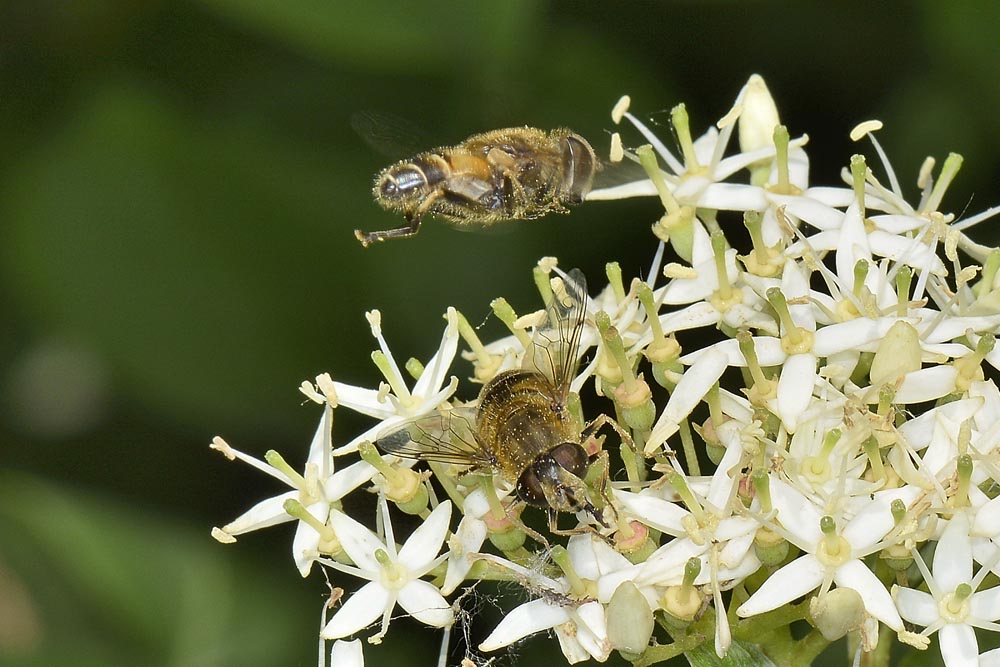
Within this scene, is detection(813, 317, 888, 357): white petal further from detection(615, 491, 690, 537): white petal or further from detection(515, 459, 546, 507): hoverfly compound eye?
detection(515, 459, 546, 507): hoverfly compound eye

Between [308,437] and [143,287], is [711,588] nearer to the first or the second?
[308,437]

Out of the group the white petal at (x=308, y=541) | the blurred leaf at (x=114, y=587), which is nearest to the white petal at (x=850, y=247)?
the white petal at (x=308, y=541)

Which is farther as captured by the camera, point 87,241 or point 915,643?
point 87,241

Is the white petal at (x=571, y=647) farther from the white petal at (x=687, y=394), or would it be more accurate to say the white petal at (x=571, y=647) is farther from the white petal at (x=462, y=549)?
the white petal at (x=687, y=394)

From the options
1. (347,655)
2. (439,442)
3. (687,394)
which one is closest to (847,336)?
(687,394)

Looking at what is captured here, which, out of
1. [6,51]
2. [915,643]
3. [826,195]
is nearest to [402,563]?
[915,643]

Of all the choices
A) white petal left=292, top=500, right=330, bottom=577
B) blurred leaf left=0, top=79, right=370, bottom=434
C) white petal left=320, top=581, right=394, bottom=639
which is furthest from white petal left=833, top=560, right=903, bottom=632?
blurred leaf left=0, top=79, right=370, bottom=434
